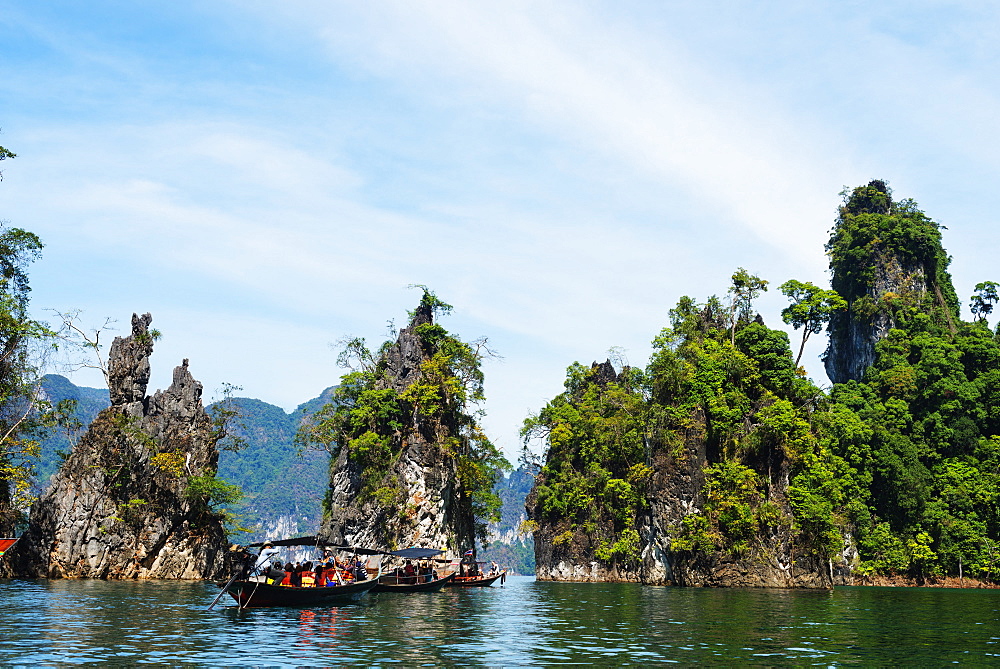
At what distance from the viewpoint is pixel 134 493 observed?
57750mm

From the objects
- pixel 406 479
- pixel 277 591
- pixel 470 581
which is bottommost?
pixel 470 581

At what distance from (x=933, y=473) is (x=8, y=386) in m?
69.9

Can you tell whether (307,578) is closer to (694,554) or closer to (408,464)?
(408,464)

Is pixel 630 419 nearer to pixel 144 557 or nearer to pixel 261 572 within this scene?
pixel 144 557

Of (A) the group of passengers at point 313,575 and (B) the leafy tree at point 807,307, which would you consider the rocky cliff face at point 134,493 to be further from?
(B) the leafy tree at point 807,307

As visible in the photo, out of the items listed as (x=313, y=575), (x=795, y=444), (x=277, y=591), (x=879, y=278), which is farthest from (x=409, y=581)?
(x=879, y=278)

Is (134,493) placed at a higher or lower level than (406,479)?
lower

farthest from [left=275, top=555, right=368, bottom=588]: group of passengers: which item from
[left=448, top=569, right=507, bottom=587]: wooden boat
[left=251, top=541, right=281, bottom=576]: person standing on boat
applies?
[left=448, top=569, right=507, bottom=587]: wooden boat

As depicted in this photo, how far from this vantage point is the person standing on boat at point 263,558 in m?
30.8

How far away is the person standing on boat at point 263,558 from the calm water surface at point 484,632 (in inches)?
64.6

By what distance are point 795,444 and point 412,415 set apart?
2872 cm

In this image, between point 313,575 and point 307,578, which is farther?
point 313,575

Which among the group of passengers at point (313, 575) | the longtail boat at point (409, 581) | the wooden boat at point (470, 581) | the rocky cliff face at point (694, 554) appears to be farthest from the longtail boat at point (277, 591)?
the rocky cliff face at point (694, 554)

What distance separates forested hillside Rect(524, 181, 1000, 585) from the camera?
55125mm
